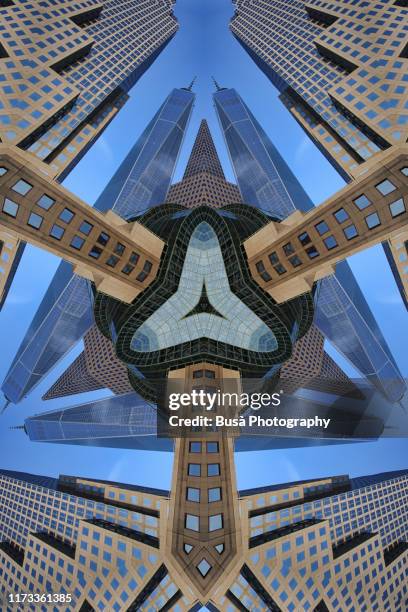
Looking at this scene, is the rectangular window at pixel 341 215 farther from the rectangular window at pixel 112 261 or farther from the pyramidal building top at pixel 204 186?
the pyramidal building top at pixel 204 186

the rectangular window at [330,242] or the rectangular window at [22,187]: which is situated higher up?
the rectangular window at [22,187]

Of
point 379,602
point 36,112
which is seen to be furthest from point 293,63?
point 379,602

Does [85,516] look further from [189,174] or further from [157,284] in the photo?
[189,174]

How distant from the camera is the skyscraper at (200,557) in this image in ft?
128

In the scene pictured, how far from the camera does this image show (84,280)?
113625 millimetres

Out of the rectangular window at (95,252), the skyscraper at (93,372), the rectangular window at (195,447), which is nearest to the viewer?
the rectangular window at (95,252)

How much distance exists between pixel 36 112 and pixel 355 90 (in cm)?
4327

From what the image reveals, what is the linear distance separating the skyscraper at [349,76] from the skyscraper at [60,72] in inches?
1489

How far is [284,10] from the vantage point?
295 feet

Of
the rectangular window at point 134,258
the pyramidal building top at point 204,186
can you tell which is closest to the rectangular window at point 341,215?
the rectangular window at point 134,258

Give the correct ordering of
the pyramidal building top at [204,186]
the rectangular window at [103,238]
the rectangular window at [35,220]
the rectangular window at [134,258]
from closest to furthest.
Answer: the rectangular window at [35,220]
the rectangular window at [103,238]
the rectangular window at [134,258]
the pyramidal building top at [204,186]

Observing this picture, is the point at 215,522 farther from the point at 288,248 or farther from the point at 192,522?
the point at 288,248

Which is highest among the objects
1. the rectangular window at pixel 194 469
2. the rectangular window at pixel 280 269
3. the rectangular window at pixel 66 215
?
the rectangular window at pixel 66 215

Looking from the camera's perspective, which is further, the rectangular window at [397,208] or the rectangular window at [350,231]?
the rectangular window at [350,231]
